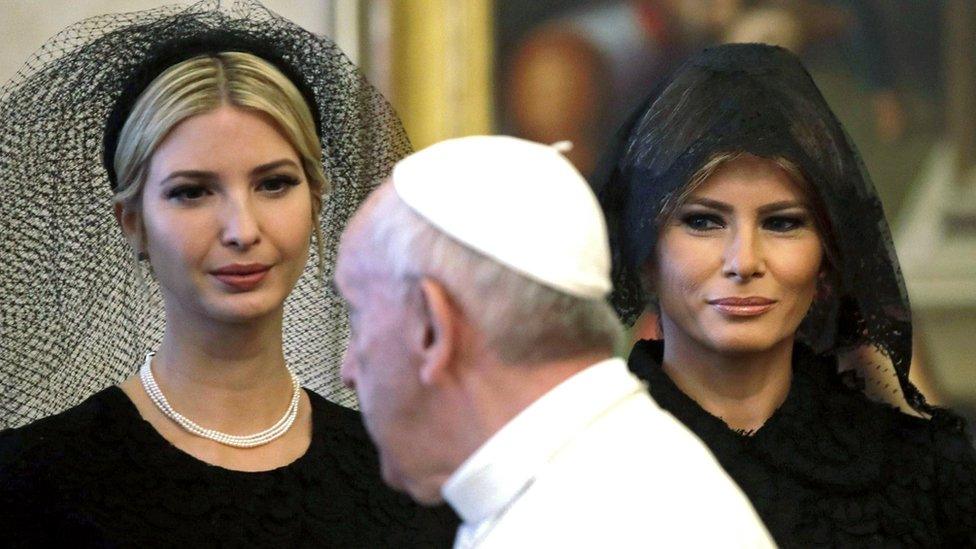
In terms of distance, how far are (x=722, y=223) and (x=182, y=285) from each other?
1.12 meters

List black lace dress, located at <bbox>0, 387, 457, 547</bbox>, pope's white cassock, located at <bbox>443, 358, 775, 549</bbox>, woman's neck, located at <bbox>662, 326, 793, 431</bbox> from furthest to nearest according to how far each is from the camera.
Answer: woman's neck, located at <bbox>662, 326, 793, 431</bbox>, black lace dress, located at <bbox>0, 387, 457, 547</bbox>, pope's white cassock, located at <bbox>443, 358, 775, 549</bbox>

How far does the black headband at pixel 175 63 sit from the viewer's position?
2943 millimetres

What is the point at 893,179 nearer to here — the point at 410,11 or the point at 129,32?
the point at 410,11

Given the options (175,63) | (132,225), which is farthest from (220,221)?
(175,63)

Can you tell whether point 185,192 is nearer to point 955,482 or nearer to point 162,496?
point 162,496

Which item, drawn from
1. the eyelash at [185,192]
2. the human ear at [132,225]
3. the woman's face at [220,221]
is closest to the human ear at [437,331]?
the woman's face at [220,221]

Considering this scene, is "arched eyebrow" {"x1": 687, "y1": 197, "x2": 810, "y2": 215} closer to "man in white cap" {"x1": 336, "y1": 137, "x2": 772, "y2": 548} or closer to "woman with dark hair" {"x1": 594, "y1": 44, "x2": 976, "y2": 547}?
"woman with dark hair" {"x1": 594, "y1": 44, "x2": 976, "y2": 547}

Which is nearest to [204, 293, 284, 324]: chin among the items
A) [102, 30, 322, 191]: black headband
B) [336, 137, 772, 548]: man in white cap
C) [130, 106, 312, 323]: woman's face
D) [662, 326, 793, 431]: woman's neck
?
[130, 106, 312, 323]: woman's face

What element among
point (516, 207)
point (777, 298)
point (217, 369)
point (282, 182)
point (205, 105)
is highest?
point (516, 207)

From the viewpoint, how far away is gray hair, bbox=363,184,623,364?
6.18 feet

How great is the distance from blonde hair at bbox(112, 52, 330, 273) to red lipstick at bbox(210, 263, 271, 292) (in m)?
0.24

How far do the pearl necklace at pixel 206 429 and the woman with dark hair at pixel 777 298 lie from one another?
79 centimetres

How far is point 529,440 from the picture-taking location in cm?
185

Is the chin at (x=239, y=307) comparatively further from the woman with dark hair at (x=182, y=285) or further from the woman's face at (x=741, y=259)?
the woman's face at (x=741, y=259)
